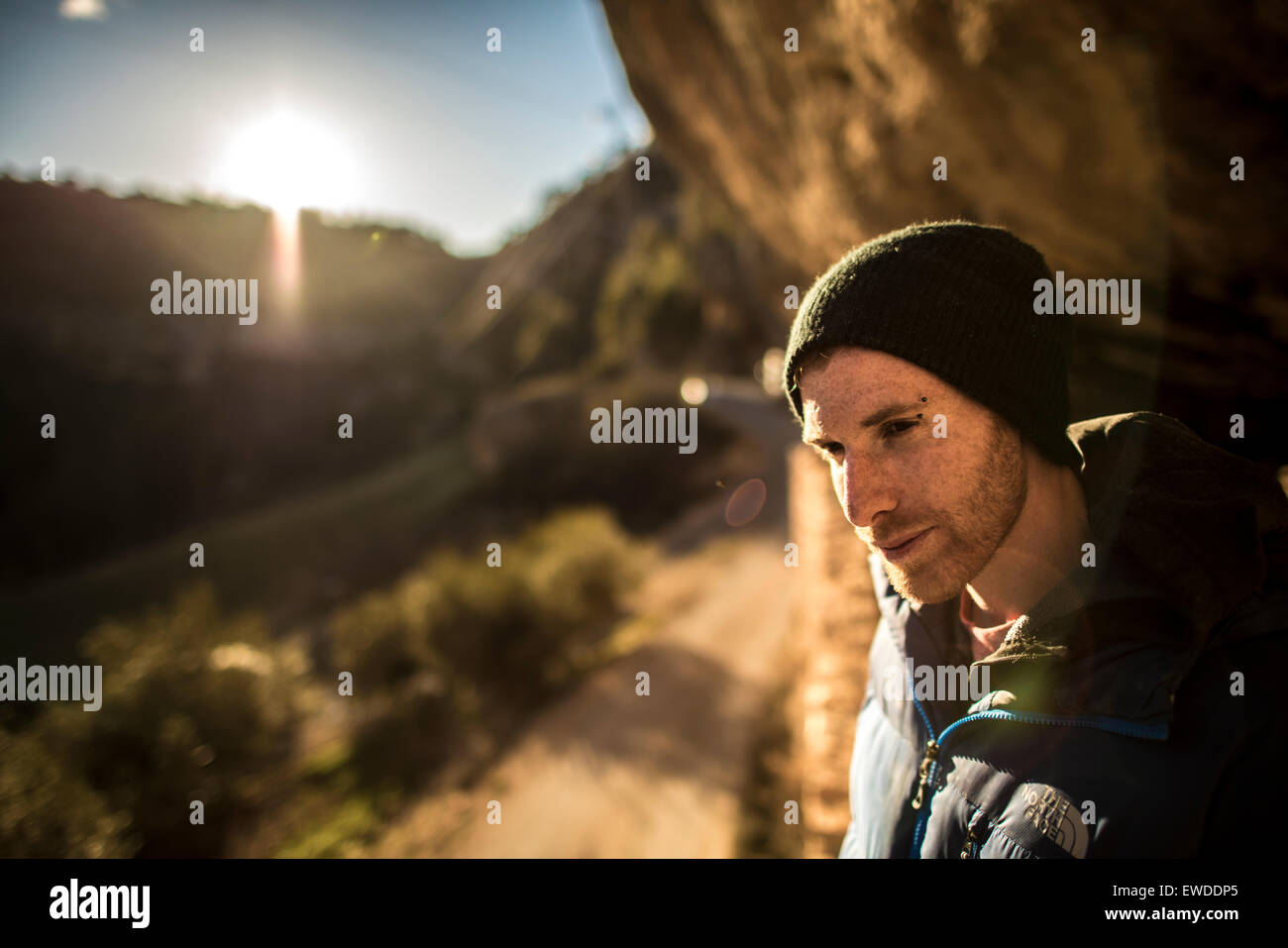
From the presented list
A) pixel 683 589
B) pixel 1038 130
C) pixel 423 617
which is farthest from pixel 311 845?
pixel 1038 130

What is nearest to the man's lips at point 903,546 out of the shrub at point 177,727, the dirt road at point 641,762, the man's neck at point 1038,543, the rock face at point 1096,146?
the man's neck at point 1038,543

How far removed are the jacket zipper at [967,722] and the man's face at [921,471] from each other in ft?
0.95

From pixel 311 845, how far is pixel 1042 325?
11614 millimetres

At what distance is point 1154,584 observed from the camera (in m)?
1.27

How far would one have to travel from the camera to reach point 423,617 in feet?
38.0

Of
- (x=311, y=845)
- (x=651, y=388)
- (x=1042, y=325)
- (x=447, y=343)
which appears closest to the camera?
(x=1042, y=325)

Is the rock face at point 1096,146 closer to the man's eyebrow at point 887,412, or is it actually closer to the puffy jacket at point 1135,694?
the puffy jacket at point 1135,694

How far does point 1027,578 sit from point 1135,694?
37cm

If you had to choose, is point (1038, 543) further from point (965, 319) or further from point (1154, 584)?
point (965, 319)

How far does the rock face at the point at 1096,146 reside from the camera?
116 inches

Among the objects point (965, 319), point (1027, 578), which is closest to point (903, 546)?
point (1027, 578)

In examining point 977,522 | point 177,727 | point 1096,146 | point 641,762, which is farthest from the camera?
point 177,727

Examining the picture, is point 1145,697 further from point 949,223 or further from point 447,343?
point 447,343

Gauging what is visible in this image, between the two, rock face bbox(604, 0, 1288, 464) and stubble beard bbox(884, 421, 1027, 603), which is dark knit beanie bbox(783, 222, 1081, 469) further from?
rock face bbox(604, 0, 1288, 464)
